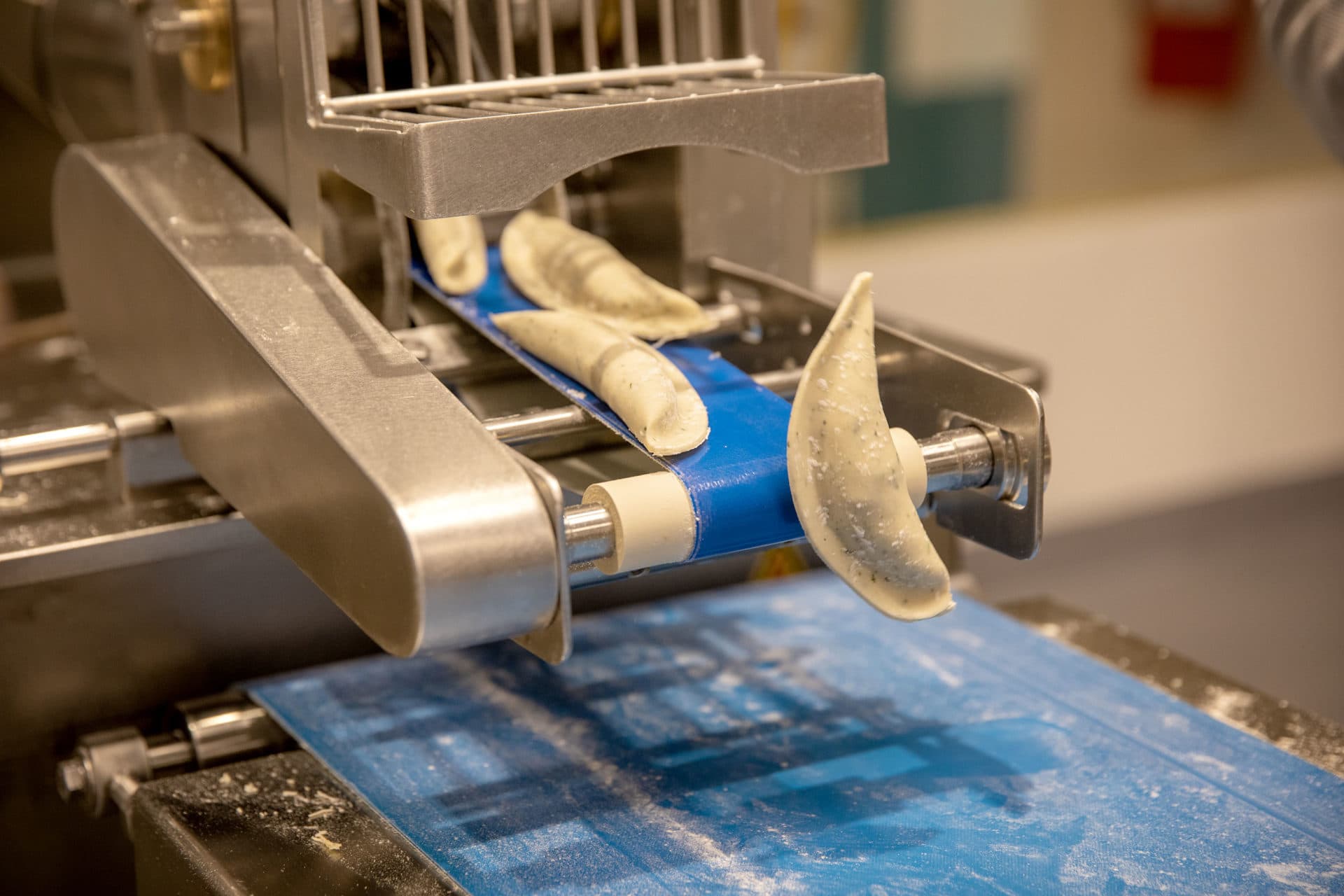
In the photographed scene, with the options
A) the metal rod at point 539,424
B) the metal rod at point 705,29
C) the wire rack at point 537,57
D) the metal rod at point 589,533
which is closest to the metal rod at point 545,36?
the wire rack at point 537,57

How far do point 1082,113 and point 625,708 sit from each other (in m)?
2.23

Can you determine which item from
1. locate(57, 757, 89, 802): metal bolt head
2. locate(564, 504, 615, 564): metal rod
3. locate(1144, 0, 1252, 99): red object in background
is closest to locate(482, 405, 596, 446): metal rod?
locate(564, 504, 615, 564): metal rod

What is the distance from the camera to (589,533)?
26.1 inches

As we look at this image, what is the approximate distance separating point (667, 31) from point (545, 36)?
90 millimetres

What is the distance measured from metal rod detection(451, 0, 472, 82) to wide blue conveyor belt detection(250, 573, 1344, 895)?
15.1 inches

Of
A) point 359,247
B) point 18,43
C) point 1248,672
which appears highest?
point 18,43

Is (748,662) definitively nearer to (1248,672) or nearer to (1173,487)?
(1248,672)

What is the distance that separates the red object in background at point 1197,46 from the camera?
283 cm

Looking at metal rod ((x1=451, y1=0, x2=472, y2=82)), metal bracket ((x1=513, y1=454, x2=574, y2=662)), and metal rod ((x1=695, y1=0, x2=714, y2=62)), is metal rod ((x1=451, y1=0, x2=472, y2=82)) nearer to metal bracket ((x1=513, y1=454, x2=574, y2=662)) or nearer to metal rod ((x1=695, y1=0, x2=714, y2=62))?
metal rod ((x1=695, y1=0, x2=714, y2=62))

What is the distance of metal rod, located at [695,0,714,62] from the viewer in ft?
2.97

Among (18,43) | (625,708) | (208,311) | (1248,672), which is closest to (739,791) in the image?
(625,708)

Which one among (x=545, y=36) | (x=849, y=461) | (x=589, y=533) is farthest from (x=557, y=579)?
(x=545, y=36)

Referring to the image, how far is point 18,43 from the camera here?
1216 mm

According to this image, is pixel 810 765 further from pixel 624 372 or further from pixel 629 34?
pixel 629 34
